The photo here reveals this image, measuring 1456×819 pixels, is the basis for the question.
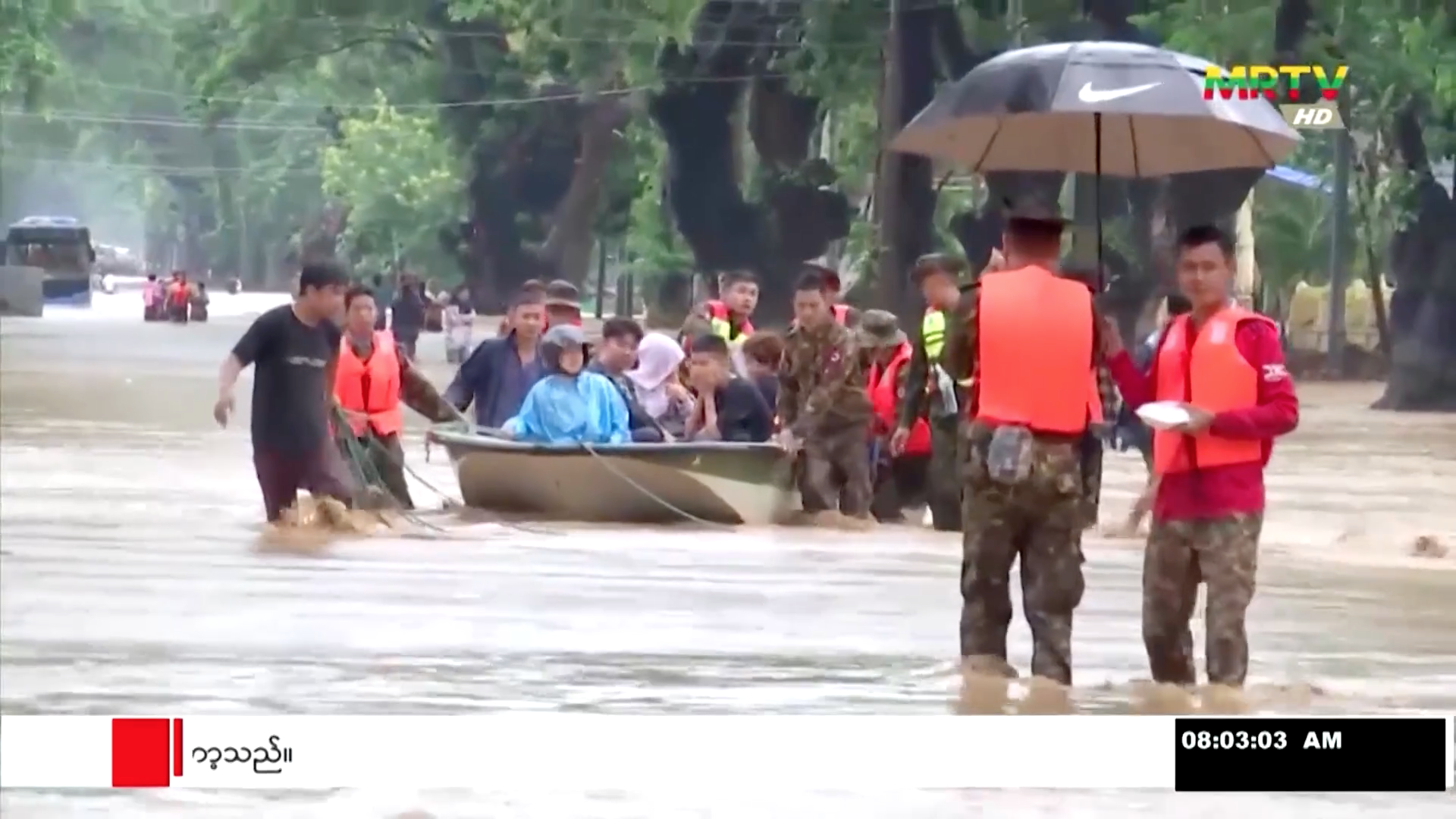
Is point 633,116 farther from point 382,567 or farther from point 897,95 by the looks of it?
point 382,567

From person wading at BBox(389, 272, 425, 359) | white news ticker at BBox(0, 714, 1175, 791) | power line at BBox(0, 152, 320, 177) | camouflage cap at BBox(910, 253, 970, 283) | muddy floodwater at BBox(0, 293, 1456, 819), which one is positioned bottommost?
muddy floodwater at BBox(0, 293, 1456, 819)

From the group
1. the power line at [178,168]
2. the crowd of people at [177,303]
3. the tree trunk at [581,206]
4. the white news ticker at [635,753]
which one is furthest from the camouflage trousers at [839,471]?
the power line at [178,168]

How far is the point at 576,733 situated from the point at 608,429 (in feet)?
26.6

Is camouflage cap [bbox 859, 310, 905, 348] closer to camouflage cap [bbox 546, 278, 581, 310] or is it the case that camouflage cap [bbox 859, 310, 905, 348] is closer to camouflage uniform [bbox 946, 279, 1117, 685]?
camouflage cap [bbox 546, 278, 581, 310]

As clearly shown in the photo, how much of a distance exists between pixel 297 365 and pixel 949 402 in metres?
3.68

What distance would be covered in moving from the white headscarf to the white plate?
8.82 metres

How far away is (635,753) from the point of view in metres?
8.48

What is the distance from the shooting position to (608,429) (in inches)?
670

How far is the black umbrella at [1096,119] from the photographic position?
1033cm

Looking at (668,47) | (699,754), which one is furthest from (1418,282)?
(699,754)

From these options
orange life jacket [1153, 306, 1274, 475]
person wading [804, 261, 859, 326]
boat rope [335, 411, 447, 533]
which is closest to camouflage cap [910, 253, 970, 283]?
person wading [804, 261, 859, 326]

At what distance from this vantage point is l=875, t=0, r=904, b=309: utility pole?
105 feet

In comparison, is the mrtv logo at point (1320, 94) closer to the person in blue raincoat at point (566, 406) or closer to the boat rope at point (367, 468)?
the person in blue raincoat at point (566, 406)

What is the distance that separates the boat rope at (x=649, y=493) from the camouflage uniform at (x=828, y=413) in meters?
0.67
